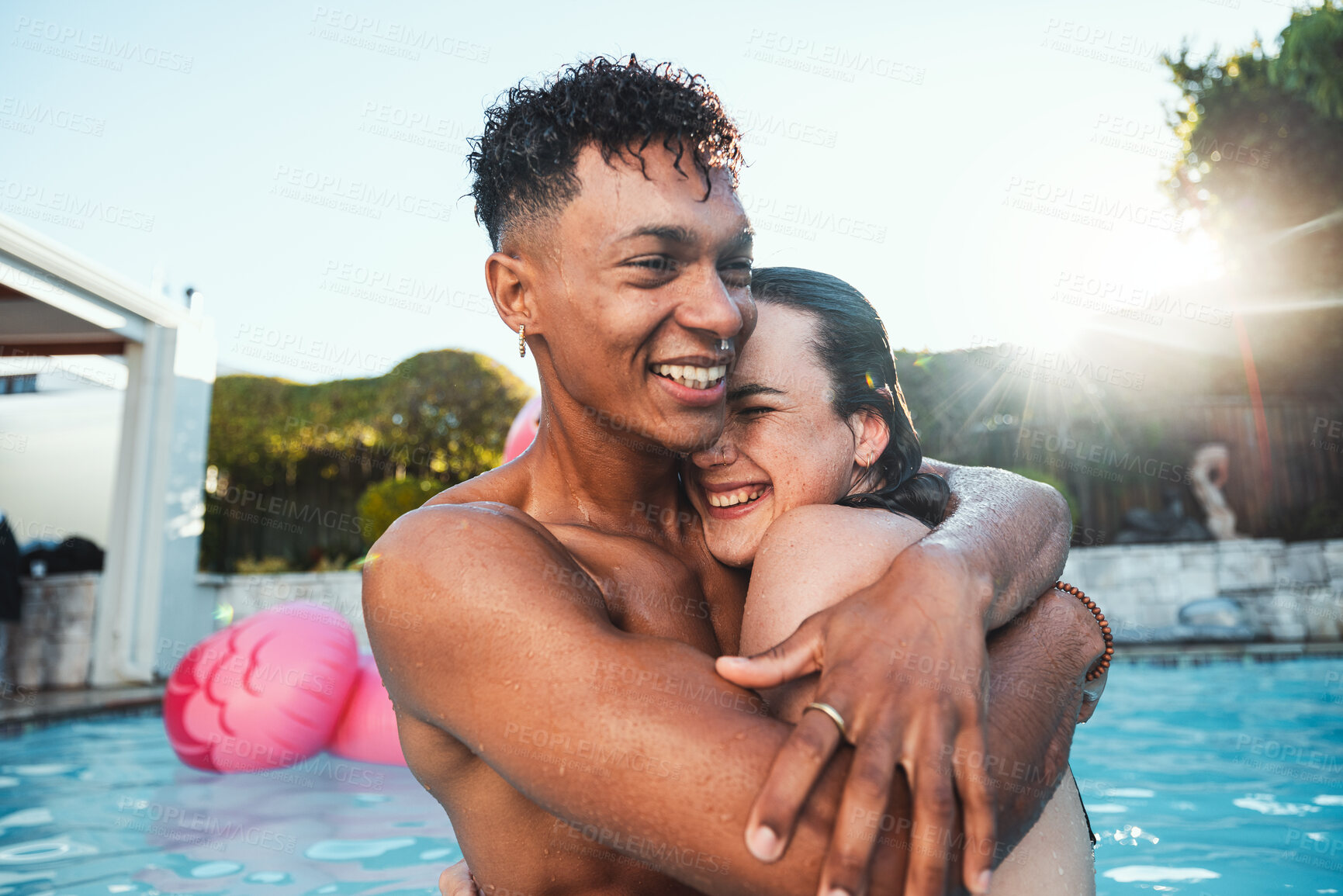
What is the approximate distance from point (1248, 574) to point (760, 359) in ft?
41.1

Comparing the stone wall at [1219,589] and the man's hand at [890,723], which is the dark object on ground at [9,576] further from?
the stone wall at [1219,589]

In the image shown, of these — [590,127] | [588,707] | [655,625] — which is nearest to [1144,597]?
[655,625]

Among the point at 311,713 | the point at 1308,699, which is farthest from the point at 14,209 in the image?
the point at 1308,699

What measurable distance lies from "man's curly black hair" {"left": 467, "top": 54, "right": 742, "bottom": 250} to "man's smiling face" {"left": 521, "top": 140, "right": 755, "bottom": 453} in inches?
1.4

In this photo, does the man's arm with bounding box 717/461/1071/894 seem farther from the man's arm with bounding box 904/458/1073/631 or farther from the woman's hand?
the woman's hand

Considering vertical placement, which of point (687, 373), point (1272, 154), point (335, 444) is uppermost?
point (1272, 154)

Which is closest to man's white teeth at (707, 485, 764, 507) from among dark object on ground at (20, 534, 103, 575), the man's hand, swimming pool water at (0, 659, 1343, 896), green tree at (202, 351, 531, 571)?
the man's hand

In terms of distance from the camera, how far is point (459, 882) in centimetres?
219

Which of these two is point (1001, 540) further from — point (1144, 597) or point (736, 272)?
point (1144, 597)

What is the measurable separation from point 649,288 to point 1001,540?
0.96 meters

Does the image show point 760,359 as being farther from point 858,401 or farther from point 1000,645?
point 1000,645

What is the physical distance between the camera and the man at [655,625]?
1189 mm

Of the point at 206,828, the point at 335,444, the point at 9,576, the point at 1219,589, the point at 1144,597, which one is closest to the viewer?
the point at 206,828

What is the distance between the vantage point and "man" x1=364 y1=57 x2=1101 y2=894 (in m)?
1.19
